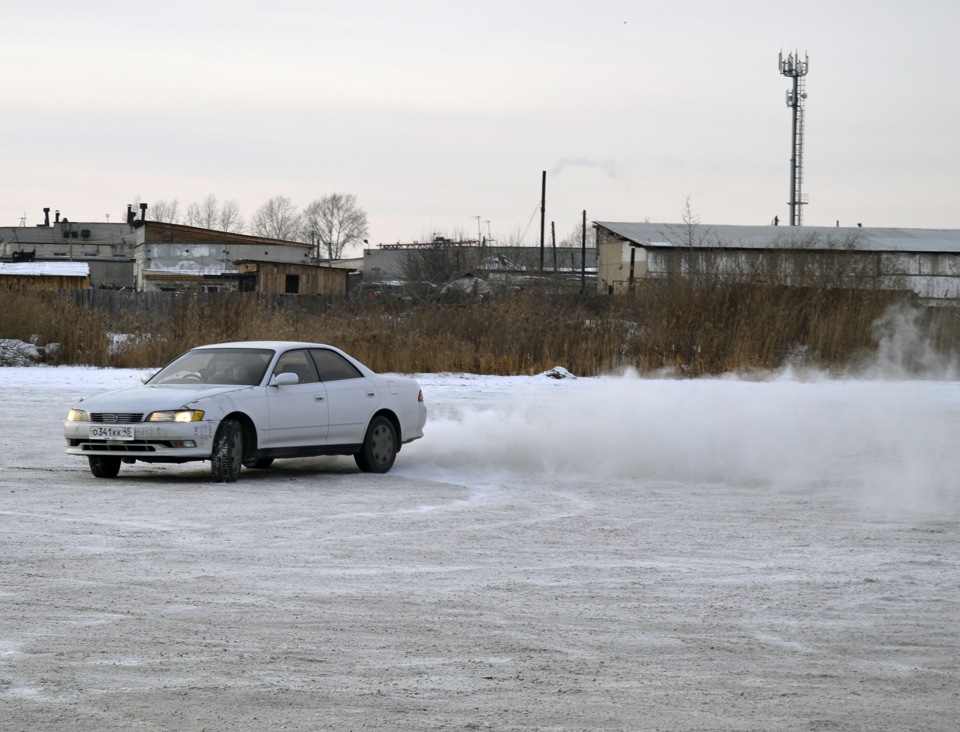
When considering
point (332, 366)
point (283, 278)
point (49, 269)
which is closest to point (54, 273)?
point (49, 269)

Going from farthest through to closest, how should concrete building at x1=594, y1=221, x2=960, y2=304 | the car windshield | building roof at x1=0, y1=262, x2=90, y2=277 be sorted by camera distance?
building roof at x1=0, y1=262, x2=90, y2=277 < concrete building at x1=594, y1=221, x2=960, y2=304 < the car windshield

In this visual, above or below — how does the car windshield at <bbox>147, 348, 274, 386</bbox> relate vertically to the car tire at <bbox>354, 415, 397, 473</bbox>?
above

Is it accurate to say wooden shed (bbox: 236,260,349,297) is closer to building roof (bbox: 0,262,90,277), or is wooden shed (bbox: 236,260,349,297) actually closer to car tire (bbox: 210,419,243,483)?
building roof (bbox: 0,262,90,277)

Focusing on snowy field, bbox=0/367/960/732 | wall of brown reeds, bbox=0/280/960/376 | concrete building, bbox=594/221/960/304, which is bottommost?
snowy field, bbox=0/367/960/732

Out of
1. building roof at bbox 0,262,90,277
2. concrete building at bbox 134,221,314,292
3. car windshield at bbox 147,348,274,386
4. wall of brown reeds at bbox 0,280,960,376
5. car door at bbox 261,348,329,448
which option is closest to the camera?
car door at bbox 261,348,329,448

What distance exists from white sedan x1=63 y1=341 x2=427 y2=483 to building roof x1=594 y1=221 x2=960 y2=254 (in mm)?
52838

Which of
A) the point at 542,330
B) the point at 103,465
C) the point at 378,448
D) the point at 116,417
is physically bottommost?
the point at 103,465

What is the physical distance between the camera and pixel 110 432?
554 inches

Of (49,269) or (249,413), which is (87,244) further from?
(249,413)

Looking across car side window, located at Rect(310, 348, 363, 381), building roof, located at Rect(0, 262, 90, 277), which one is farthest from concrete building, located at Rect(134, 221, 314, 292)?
car side window, located at Rect(310, 348, 363, 381)

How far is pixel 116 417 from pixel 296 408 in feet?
6.51

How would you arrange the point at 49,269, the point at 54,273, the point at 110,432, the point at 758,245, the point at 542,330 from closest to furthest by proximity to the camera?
the point at 110,432 < the point at 542,330 < the point at 758,245 < the point at 54,273 < the point at 49,269

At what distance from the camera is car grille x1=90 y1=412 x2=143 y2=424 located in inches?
552

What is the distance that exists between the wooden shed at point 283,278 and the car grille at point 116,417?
6803cm
